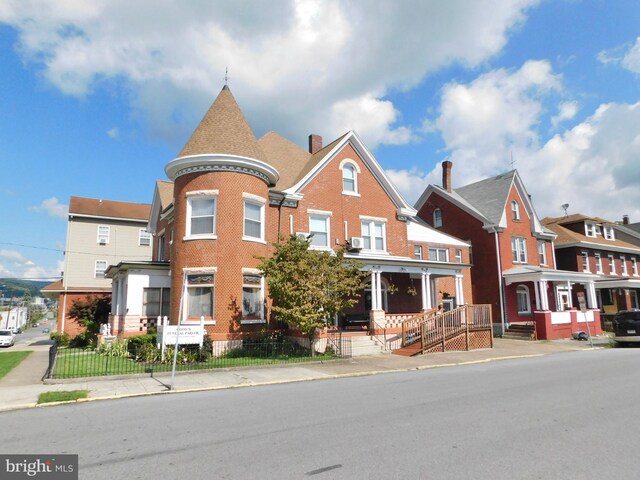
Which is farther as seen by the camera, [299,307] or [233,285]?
[233,285]

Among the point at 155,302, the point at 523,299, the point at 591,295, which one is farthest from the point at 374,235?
the point at 591,295

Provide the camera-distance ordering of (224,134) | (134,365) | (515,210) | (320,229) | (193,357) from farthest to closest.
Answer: (515,210) < (320,229) < (224,134) < (193,357) < (134,365)

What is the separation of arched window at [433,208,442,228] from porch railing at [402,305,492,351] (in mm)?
15351

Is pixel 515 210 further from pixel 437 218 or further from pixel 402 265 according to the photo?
pixel 402 265

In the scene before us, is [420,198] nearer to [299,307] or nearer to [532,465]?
[299,307]

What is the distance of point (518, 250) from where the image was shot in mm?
33750

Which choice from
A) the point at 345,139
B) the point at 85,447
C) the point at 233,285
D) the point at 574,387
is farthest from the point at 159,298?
the point at 574,387

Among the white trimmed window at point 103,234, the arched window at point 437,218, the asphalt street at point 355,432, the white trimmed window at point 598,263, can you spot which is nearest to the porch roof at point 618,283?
the white trimmed window at point 598,263

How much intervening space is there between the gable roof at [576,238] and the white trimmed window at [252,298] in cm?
3044

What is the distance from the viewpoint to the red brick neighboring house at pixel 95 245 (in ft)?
Answer: 128

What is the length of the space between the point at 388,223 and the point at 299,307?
452 inches

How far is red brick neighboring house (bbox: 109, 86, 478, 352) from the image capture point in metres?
19.1

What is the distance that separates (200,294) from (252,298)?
2257mm

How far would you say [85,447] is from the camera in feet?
21.3
